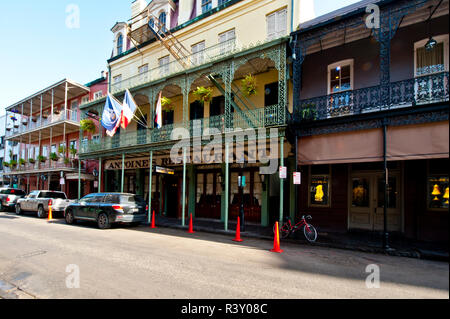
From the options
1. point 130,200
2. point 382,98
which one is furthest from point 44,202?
point 382,98

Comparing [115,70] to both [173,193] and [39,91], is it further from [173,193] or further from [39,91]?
[173,193]

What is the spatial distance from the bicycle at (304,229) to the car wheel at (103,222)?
7.77 metres

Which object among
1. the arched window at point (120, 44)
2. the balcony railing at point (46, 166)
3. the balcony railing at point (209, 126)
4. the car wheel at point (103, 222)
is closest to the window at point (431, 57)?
the balcony railing at point (209, 126)

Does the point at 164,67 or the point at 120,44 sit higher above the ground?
the point at 120,44

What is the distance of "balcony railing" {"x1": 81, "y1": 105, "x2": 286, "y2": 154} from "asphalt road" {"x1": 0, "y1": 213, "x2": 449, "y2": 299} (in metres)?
5.36

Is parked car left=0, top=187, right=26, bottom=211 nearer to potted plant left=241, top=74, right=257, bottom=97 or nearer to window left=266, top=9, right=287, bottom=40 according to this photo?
potted plant left=241, top=74, right=257, bottom=97

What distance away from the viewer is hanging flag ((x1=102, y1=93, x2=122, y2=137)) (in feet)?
47.3

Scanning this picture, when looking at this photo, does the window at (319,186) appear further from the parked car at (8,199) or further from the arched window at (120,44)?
the parked car at (8,199)

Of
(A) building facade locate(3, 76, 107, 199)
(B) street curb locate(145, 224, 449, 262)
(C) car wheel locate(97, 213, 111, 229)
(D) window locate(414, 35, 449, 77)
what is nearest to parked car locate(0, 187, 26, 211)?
(A) building facade locate(3, 76, 107, 199)

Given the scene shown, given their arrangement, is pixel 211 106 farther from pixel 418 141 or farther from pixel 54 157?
pixel 54 157

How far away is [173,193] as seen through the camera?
16.8 m

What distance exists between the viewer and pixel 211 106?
14977mm

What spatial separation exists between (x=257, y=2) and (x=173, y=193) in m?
12.8

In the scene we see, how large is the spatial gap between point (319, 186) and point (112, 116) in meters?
12.6
